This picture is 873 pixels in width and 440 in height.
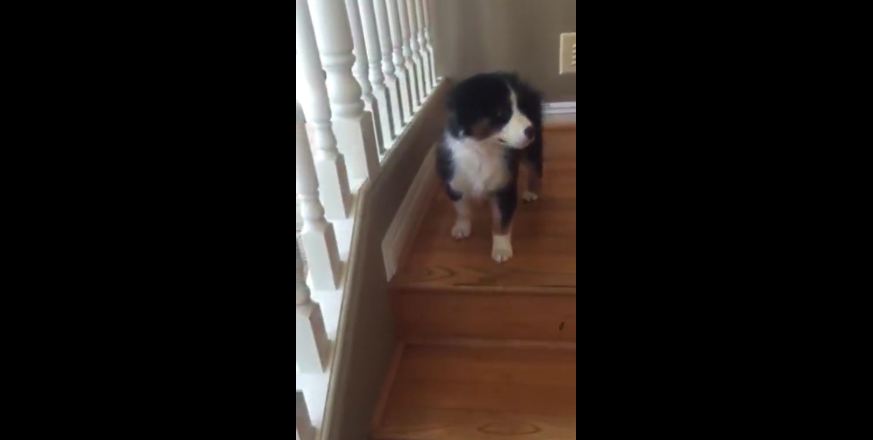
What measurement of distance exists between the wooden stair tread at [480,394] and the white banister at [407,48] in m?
0.80

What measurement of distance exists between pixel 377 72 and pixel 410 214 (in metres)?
0.40

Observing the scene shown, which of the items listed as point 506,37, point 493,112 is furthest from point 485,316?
point 506,37

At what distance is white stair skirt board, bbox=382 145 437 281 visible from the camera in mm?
1618

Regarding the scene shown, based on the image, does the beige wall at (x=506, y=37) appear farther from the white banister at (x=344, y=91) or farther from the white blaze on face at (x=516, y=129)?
the white banister at (x=344, y=91)

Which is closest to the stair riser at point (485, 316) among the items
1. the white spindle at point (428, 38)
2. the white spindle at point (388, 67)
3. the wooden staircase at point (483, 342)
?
the wooden staircase at point (483, 342)

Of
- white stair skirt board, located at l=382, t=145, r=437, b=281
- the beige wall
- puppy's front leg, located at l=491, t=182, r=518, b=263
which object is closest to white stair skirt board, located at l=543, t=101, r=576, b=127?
the beige wall

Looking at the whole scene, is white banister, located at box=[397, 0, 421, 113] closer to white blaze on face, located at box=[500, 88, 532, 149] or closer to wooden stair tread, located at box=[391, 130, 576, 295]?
wooden stair tread, located at box=[391, 130, 576, 295]

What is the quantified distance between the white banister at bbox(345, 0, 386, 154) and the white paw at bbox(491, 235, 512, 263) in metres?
0.44

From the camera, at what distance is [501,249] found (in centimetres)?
169

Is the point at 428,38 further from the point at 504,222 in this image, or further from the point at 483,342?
the point at 483,342
